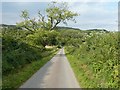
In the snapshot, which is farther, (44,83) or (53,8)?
(53,8)

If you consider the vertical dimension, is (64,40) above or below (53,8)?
below

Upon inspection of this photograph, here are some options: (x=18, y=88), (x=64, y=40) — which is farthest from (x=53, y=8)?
(x=64, y=40)

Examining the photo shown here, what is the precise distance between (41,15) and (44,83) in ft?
168

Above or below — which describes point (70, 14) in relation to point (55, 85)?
above

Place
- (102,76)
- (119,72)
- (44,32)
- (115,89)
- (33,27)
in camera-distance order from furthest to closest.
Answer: (33,27) → (44,32) → (102,76) → (119,72) → (115,89)

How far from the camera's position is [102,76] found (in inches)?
642

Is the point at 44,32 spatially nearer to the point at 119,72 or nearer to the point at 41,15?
the point at 41,15

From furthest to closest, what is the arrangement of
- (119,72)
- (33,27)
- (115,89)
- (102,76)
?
1. (33,27)
2. (102,76)
3. (119,72)
4. (115,89)

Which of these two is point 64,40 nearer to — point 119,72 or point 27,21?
point 27,21

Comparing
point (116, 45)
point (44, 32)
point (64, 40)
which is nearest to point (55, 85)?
point (116, 45)

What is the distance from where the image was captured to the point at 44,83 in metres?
17.2

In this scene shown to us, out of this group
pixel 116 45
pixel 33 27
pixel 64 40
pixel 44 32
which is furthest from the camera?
pixel 64 40

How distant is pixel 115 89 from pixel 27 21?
5504 cm

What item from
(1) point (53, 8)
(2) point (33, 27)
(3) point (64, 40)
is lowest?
(3) point (64, 40)
